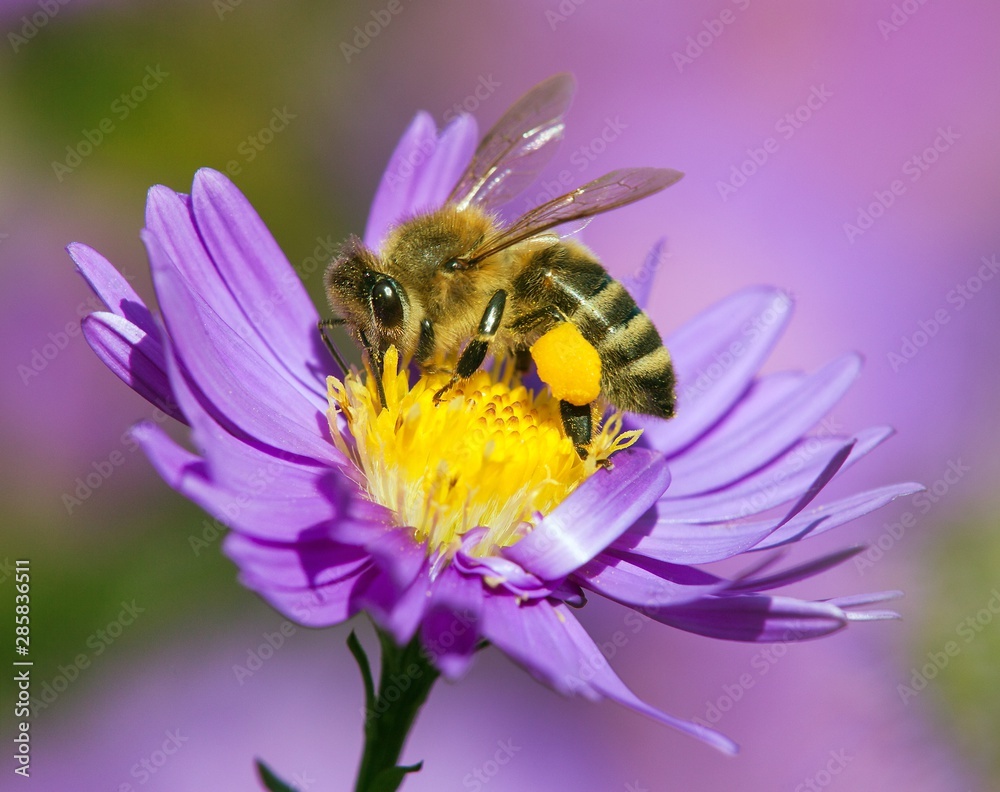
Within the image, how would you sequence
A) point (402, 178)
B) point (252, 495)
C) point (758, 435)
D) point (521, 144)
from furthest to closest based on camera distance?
1. point (521, 144)
2. point (402, 178)
3. point (758, 435)
4. point (252, 495)

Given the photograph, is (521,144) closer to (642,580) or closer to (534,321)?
(534,321)

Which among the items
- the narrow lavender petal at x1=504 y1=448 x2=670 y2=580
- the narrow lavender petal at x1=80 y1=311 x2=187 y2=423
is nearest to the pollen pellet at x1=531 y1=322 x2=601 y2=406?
the narrow lavender petal at x1=504 y1=448 x2=670 y2=580

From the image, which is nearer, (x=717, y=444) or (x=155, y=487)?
(x=717, y=444)

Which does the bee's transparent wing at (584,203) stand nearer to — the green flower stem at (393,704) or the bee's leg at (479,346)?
the bee's leg at (479,346)

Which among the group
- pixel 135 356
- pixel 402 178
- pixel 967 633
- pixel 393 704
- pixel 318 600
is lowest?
pixel 967 633

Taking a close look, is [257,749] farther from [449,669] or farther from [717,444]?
[449,669]

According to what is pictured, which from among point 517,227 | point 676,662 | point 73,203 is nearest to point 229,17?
point 73,203

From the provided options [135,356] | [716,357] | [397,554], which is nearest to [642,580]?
[397,554]
